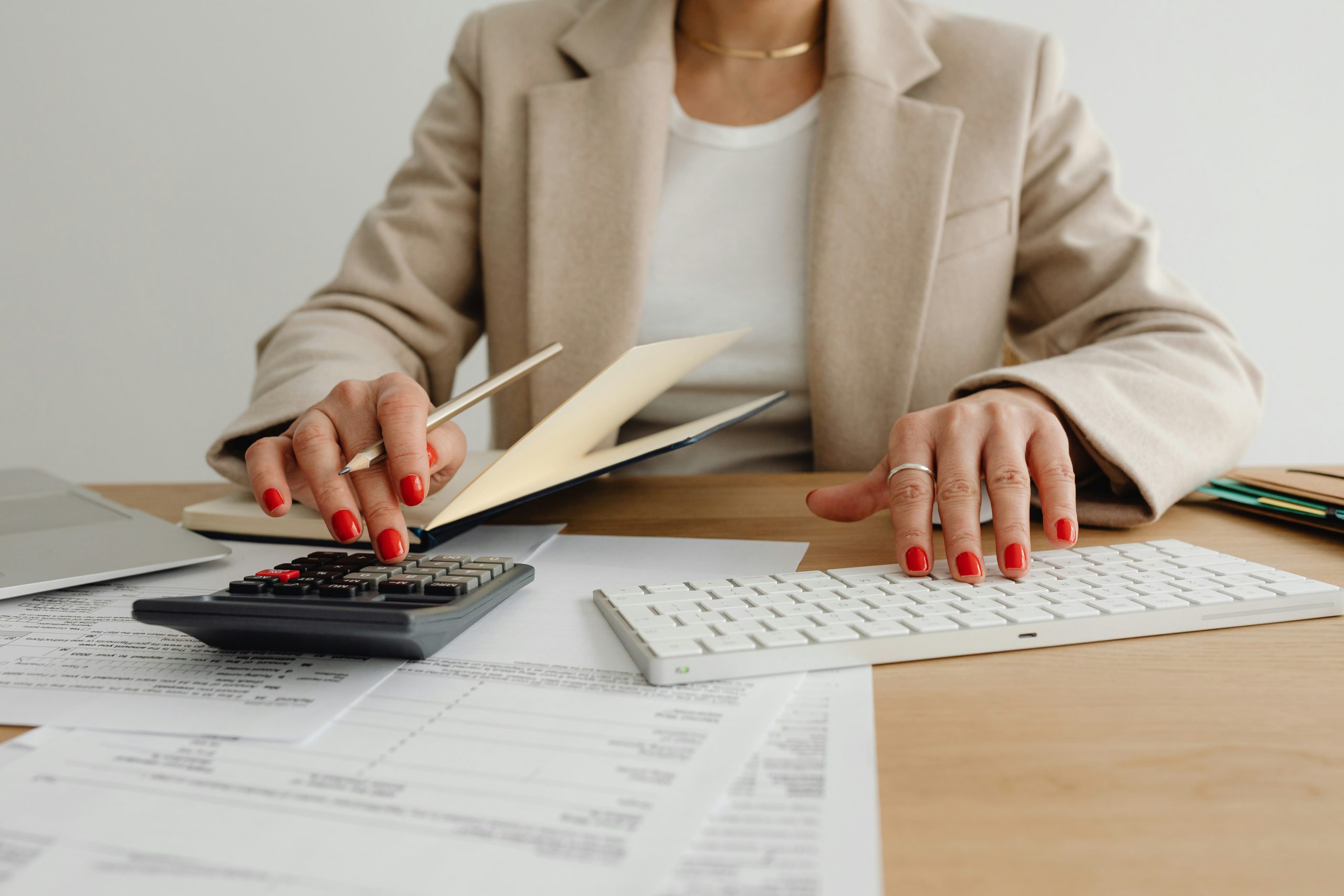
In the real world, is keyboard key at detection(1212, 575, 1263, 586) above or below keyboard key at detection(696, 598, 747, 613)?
below

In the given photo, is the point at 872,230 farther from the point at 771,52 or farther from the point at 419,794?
the point at 419,794

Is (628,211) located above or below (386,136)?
below

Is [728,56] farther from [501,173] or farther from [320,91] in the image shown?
[320,91]

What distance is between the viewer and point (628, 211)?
94 cm

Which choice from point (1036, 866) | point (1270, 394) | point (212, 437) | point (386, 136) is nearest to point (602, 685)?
point (1036, 866)

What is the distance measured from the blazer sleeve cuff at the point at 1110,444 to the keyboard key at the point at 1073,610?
0.75 feet

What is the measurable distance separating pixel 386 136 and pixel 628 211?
42.8 inches

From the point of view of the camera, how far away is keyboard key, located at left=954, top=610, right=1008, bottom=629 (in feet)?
1.16

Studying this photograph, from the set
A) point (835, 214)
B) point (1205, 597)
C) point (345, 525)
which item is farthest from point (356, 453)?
point (835, 214)

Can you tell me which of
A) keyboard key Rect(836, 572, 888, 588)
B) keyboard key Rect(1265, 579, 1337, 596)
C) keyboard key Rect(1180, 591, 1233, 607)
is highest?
keyboard key Rect(836, 572, 888, 588)

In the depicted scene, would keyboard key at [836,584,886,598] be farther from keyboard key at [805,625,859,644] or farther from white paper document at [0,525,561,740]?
white paper document at [0,525,561,740]

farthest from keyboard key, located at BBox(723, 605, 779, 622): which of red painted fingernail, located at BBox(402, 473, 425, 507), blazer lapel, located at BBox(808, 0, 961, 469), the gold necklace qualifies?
the gold necklace

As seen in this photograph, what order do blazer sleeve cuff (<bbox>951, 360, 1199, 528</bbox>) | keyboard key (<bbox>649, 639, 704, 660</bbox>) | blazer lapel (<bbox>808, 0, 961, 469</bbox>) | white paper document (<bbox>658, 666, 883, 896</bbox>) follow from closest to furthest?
white paper document (<bbox>658, 666, 883, 896</bbox>) → keyboard key (<bbox>649, 639, 704, 660</bbox>) → blazer sleeve cuff (<bbox>951, 360, 1199, 528</bbox>) → blazer lapel (<bbox>808, 0, 961, 469</bbox>)

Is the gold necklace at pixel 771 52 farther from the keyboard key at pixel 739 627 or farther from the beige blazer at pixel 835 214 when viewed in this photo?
the keyboard key at pixel 739 627
